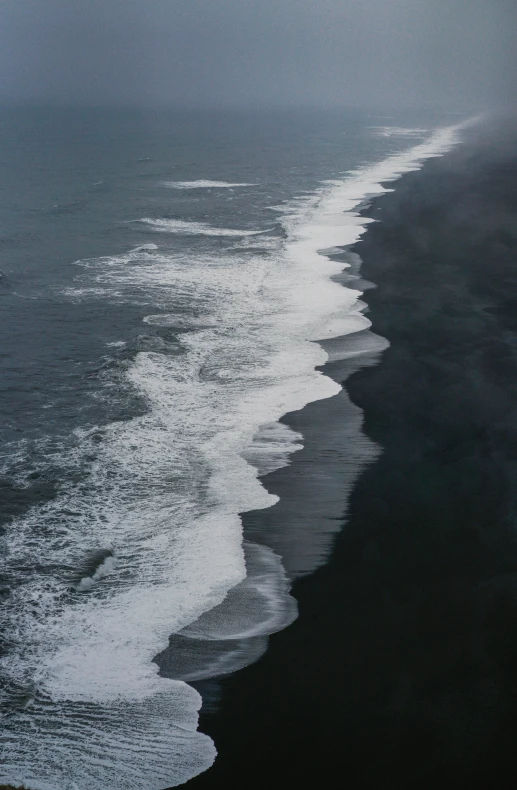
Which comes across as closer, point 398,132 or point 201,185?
point 201,185

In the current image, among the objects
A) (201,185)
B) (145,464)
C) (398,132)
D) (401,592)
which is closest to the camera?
(401,592)

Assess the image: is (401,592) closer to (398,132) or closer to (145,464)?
(145,464)

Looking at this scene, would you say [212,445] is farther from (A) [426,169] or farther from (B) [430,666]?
(A) [426,169]

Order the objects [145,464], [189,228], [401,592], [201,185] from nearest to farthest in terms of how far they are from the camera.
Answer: [401,592] → [145,464] → [189,228] → [201,185]

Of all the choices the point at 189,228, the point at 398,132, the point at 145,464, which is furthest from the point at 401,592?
the point at 398,132

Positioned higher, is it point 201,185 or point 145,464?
point 201,185

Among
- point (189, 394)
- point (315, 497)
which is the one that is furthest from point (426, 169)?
point (315, 497)
